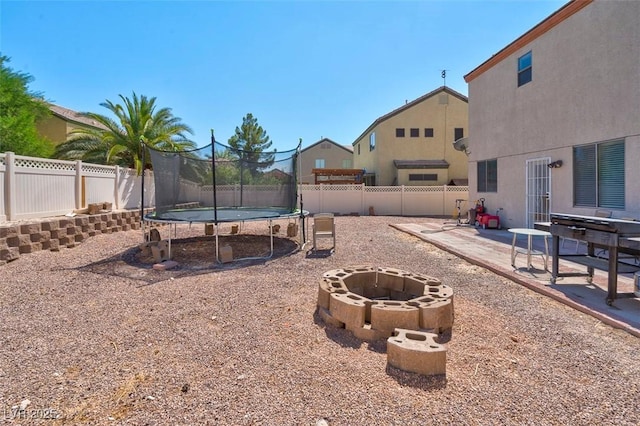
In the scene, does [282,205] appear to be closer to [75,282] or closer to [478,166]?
[75,282]

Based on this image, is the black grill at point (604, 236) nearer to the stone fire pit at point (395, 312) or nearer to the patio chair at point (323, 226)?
the stone fire pit at point (395, 312)

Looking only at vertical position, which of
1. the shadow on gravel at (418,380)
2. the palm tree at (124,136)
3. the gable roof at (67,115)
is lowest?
the shadow on gravel at (418,380)

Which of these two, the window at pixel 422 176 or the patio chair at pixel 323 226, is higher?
the window at pixel 422 176

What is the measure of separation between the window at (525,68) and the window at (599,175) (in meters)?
2.78

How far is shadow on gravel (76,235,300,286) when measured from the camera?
17.1ft

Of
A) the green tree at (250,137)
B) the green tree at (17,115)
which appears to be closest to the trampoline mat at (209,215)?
the green tree at (17,115)

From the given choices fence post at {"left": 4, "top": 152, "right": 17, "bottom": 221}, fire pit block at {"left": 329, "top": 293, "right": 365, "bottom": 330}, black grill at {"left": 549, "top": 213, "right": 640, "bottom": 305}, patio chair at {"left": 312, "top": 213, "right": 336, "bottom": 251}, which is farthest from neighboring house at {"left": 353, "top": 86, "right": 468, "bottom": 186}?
fire pit block at {"left": 329, "top": 293, "right": 365, "bottom": 330}

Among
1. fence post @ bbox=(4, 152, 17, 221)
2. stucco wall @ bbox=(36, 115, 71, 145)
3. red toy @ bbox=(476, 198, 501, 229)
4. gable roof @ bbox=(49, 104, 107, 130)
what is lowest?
red toy @ bbox=(476, 198, 501, 229)

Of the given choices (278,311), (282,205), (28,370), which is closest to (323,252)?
(282,205)

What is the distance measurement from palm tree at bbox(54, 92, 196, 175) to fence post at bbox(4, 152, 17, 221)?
6.20 m

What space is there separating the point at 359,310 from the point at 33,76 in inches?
699

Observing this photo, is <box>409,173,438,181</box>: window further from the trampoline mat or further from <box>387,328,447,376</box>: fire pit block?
<box>387,328,447,376</box>: fire pit block

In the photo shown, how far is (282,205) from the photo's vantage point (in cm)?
815

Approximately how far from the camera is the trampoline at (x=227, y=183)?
6820mm
